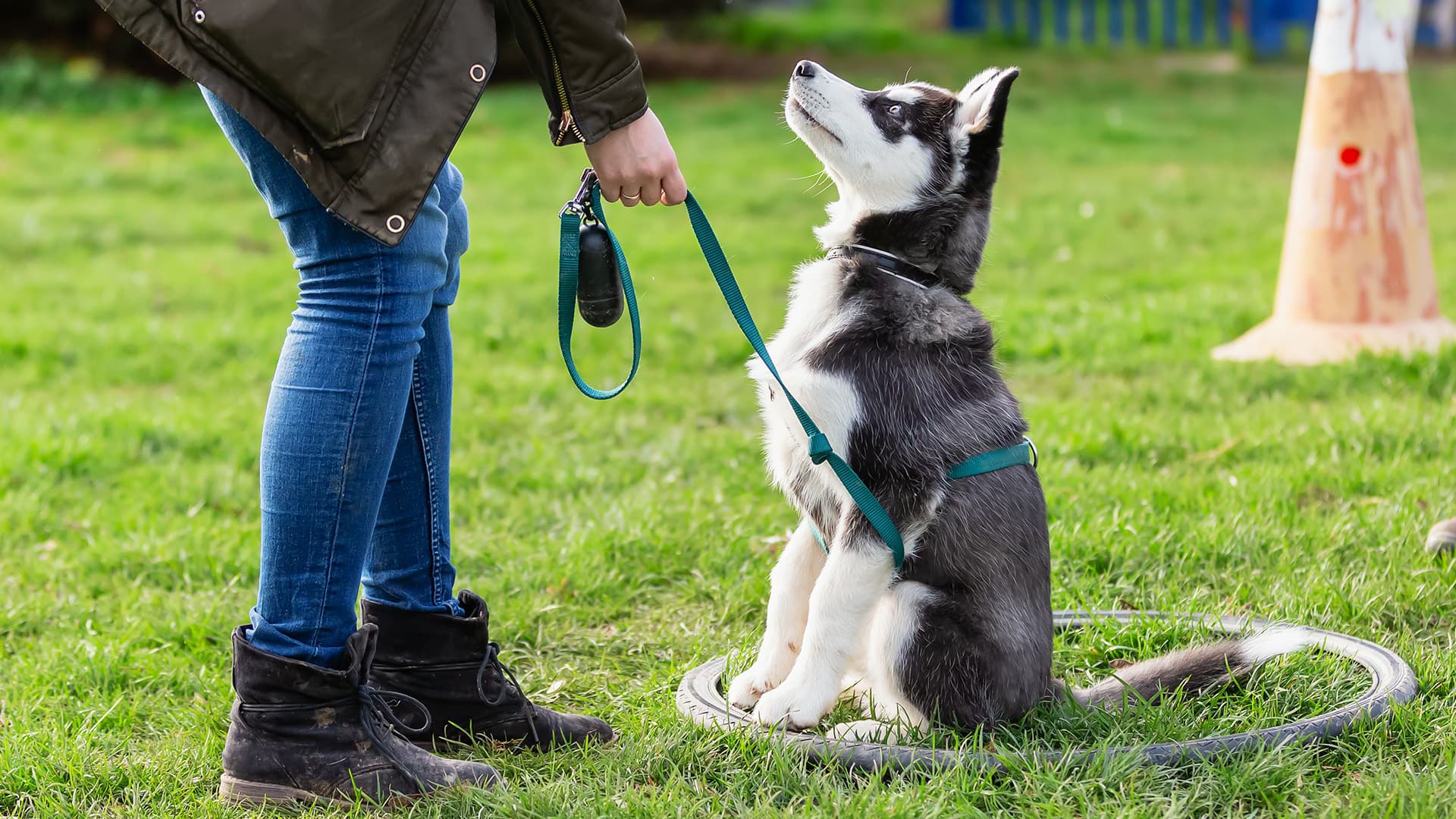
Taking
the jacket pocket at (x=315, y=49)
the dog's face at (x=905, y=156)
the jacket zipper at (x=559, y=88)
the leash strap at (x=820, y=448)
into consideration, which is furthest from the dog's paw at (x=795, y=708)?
the jacket pocket at (x=315, y=49)

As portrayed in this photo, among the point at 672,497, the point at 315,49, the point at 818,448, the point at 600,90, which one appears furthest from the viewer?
the point at 672,497

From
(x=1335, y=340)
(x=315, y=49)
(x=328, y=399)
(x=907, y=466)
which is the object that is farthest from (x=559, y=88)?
(x=1335, y=340)

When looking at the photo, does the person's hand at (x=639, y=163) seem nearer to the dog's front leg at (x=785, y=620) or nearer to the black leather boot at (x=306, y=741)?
the dog's front leg at (x=785, y=620)

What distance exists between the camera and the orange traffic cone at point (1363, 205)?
5758 mm

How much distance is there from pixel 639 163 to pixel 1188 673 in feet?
4.99

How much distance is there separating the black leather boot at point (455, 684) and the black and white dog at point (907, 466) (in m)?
0.39

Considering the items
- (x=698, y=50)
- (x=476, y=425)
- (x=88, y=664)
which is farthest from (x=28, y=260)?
(x=698, y=50)

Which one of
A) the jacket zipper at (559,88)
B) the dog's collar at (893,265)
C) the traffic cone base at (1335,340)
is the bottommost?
the traffic cone base at (1335,340)

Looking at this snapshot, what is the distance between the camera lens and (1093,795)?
248 centimetres

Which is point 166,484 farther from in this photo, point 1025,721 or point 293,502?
point 1025,721

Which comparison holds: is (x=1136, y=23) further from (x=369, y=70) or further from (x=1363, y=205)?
(x=369, y=70)

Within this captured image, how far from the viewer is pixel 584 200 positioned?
2693mm

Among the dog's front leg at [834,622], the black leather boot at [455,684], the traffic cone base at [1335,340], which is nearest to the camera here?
the dog's front leg at [834,622]

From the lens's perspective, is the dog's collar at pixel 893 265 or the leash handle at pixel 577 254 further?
the dog's collar at pixel 893 265
